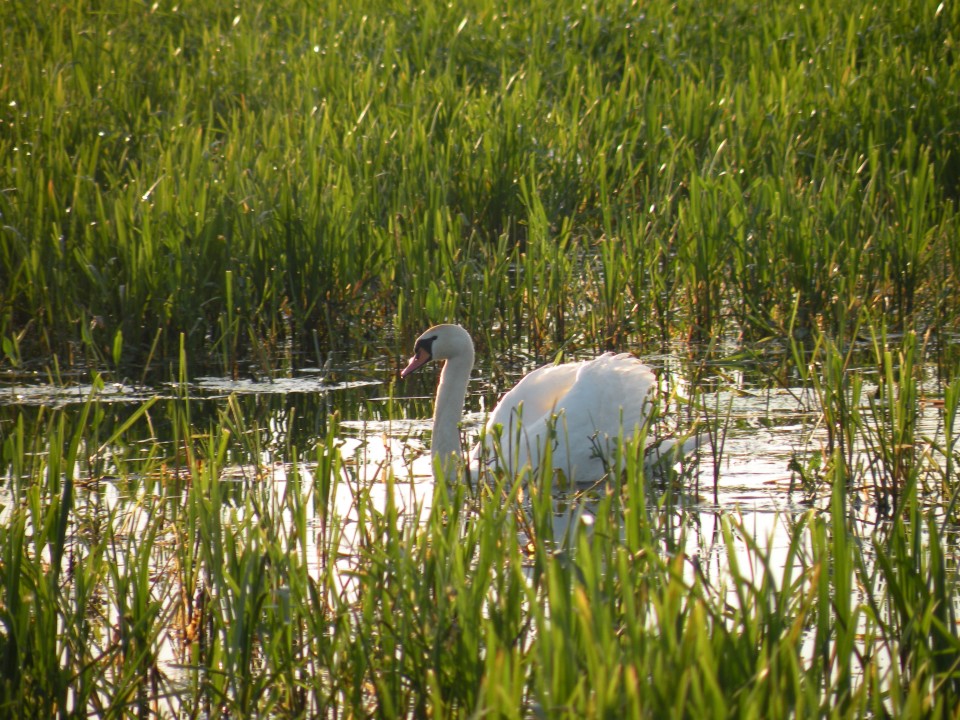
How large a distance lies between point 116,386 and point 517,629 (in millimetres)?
3691

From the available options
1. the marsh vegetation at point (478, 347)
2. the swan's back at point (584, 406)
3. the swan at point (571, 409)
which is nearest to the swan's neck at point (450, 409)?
the swan at point (571, 409)

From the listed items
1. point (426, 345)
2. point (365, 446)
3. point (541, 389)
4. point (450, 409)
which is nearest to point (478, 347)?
point (426, 345)

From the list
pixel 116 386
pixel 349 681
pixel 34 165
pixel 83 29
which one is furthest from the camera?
→ pixel 83 29

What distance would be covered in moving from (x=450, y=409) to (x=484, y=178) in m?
3.18

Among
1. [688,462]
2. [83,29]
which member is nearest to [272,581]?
[688,462]

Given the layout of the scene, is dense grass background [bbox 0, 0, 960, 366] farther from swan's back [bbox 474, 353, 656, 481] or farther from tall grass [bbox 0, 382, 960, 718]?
tall grass [bbox 0, 382, 960, 718]

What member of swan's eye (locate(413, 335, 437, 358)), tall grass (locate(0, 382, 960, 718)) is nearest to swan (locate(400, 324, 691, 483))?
swan's eye (locate(413, 335, 437, 358))

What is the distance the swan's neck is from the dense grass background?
0.90 meters

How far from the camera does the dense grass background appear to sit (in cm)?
646

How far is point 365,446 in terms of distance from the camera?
4.55m

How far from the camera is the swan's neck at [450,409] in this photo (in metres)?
4.96

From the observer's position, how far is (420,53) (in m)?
10.6

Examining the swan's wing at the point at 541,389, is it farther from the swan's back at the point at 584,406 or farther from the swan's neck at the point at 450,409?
the swan's neck at the point at 450,409

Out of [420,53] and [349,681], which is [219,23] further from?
[349,681]
